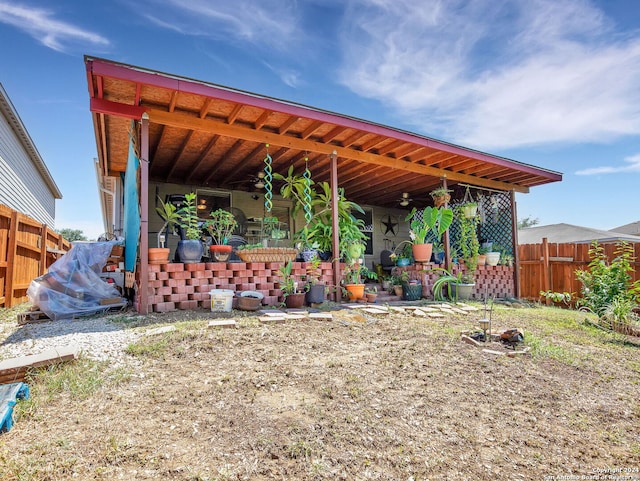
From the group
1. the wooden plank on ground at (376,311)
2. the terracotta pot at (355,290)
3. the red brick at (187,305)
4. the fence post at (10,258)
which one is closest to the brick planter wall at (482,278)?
the terracotta pot at (355,290)

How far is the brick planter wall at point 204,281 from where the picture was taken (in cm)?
438

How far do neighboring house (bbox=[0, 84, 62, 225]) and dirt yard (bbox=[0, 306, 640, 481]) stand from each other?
333 inches

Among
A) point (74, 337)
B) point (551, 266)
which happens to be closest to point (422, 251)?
point (551, 266)

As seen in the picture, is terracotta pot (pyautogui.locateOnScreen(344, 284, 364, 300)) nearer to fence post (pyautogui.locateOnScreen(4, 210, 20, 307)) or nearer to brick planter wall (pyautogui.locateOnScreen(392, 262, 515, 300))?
brick planter wall (pyautogui.locateOnScreen(392, 262, 515, 300))

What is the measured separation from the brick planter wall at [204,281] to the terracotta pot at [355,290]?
0.81 metres

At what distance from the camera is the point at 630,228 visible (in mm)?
16516

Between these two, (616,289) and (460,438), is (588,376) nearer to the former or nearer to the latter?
(460,438)

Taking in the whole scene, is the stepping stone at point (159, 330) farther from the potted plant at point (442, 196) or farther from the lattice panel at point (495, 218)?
the lattice panel at point (495, 218)

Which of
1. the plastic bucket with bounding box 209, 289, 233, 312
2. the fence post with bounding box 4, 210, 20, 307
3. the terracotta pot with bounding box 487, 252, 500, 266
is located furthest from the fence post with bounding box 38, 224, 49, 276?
the terracotta pot with bounding box 487, 252, 500, 266

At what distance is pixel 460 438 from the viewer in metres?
1.63

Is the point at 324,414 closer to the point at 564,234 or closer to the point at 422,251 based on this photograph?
the point at 422,251

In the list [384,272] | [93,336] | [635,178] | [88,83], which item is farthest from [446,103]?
[635,178]

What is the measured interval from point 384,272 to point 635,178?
72.0 feet

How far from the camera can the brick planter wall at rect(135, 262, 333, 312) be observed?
4.38 meters
